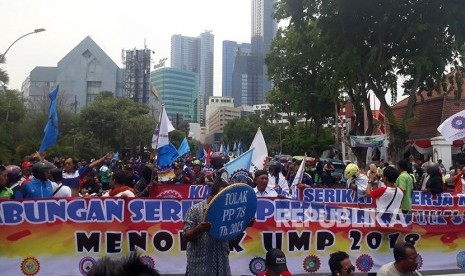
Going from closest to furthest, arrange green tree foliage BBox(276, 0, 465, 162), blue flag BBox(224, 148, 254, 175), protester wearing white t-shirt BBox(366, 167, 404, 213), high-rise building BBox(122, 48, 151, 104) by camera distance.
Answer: protester wearing white t-shirt BBox(366, 167, 404, 213)
blue flag BBox(224, 148, 254, 175)
green tree foliage BBox(276, 0, 465, 162)
high-rise building BBox(122, 48, 151, 104)

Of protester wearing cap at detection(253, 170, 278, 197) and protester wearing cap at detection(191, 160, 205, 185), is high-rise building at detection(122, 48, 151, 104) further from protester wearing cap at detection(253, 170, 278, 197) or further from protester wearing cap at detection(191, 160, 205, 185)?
protester wearing cap at detection(253, 170, 278, 197)

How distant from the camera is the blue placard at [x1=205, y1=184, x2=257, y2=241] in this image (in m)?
4.31

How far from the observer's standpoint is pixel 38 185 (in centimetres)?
718

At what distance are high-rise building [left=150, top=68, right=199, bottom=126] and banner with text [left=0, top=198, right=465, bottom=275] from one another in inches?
6273

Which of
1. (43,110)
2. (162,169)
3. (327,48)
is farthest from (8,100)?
(162,169)

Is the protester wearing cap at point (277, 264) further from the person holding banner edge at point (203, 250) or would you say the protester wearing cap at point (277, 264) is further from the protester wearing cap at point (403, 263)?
the protester wearing cap at point (403, 263)

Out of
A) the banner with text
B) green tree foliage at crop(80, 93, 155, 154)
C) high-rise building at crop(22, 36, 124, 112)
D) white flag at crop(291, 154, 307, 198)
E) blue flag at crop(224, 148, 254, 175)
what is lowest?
the banner with text

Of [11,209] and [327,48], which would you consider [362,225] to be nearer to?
[11,209]

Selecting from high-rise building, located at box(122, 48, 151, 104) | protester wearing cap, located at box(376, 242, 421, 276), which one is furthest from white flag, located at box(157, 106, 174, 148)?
high-rise building, located at box(122, 48, 151, 104)

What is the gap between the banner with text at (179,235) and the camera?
677 cm

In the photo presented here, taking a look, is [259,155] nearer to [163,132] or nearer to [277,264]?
[163,132]

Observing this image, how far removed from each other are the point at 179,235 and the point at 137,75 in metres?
104

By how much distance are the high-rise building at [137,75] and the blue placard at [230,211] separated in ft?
341

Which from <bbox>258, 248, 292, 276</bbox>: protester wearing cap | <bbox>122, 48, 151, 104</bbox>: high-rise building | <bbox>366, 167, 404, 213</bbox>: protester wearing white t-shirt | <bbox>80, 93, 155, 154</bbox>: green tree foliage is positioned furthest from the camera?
<bbox>122, 48, 151, 104</bbox>: high-rise building
